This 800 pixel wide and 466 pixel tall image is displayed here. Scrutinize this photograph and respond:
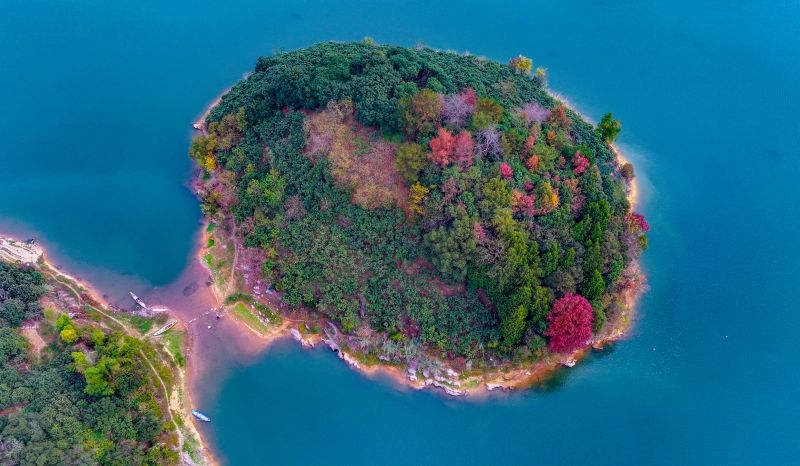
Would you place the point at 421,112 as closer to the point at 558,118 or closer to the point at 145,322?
the point at 558,118

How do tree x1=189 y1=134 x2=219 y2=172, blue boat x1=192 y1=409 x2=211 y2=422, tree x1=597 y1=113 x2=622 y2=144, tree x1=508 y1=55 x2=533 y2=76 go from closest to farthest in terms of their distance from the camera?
blue boat x1=192 y1=409 x2=211 y2=422 → tree x1=189 y1=134 x2=219 y2=172 → tree x1=597 y1=113 x2=622 y2=144 → tree x1=508 y1=55 x2=533 y2=76

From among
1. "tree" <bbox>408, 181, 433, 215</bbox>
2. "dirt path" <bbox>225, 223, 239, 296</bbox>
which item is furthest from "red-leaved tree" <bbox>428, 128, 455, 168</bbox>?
"dirt path" <bbox>225, 223, 239, 296</bbox>

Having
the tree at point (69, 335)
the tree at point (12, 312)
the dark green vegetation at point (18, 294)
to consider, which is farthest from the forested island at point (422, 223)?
the tree at point (12, 312)

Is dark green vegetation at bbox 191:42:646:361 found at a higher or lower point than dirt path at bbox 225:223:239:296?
higher

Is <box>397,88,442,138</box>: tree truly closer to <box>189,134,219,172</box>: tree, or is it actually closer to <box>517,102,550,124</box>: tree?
<box>517,102,550,124</box>: tree

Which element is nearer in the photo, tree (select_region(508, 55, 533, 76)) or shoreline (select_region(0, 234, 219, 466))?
shoreline (select_region(0, 234, 219, 466))

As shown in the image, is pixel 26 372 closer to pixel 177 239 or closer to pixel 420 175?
pixel 177 239

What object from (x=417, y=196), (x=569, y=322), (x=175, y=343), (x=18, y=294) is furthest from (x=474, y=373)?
(x=18, y=294)

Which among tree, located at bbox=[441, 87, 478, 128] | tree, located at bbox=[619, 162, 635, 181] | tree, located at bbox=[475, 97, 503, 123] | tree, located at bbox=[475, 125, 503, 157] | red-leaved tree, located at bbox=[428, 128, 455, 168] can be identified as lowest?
red-leaved tree, located at bbox=[428, 128, 455, 168]
